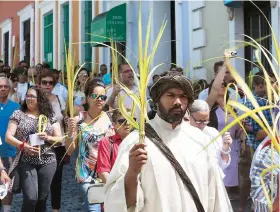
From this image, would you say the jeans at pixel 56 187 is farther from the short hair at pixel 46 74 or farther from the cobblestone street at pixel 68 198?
the short hair at pixel 46 74

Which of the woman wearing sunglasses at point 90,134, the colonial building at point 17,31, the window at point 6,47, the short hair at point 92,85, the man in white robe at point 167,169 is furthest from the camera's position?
the window at point 6,47

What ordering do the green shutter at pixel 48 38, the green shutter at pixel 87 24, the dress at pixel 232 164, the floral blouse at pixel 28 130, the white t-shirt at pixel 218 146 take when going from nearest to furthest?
the white t-shirt at pixel 218 146 → the floral blouse at pixel 28 130 → the dress at pixel 232 164 → the green shutter at pixel 87 24 → the green shutter at pixel 48 38

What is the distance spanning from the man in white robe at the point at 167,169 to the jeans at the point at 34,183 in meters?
3.00

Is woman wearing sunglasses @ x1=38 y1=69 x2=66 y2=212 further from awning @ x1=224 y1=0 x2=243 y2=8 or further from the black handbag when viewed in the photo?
awning @ x1=224 y1=0 x2=243 y2=8

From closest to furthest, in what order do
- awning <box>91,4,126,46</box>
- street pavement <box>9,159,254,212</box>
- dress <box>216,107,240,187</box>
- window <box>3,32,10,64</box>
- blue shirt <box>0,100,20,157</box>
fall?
1. dress <box>216,107,240,187</box>
2. blue shirt <box>0,100,20,157</box>
3. street pavement <box>9,159,254,212</box>
4. awning <box>91,4,126,46</box>
5. window <box>3,32,10,64</box>

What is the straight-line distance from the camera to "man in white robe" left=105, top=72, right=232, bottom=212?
3699mm

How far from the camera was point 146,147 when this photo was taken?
146 inches

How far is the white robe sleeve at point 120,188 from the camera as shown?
3.71 m

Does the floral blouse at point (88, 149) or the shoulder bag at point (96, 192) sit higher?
the floral blouse at point (88, 149)

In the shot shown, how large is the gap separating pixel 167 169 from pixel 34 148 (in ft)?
11.0

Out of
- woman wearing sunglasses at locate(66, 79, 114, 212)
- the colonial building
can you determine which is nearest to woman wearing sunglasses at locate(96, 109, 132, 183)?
woman wearing sunglasses at locate(66, 79, 114, 212)

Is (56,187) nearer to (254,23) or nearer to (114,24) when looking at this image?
(254,23)

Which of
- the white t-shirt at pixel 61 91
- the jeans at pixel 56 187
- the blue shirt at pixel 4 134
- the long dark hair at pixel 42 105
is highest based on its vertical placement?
the white t-shirt at pixel 61 91

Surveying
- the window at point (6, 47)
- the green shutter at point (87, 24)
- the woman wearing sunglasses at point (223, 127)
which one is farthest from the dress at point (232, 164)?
the window at point (6, 47)
